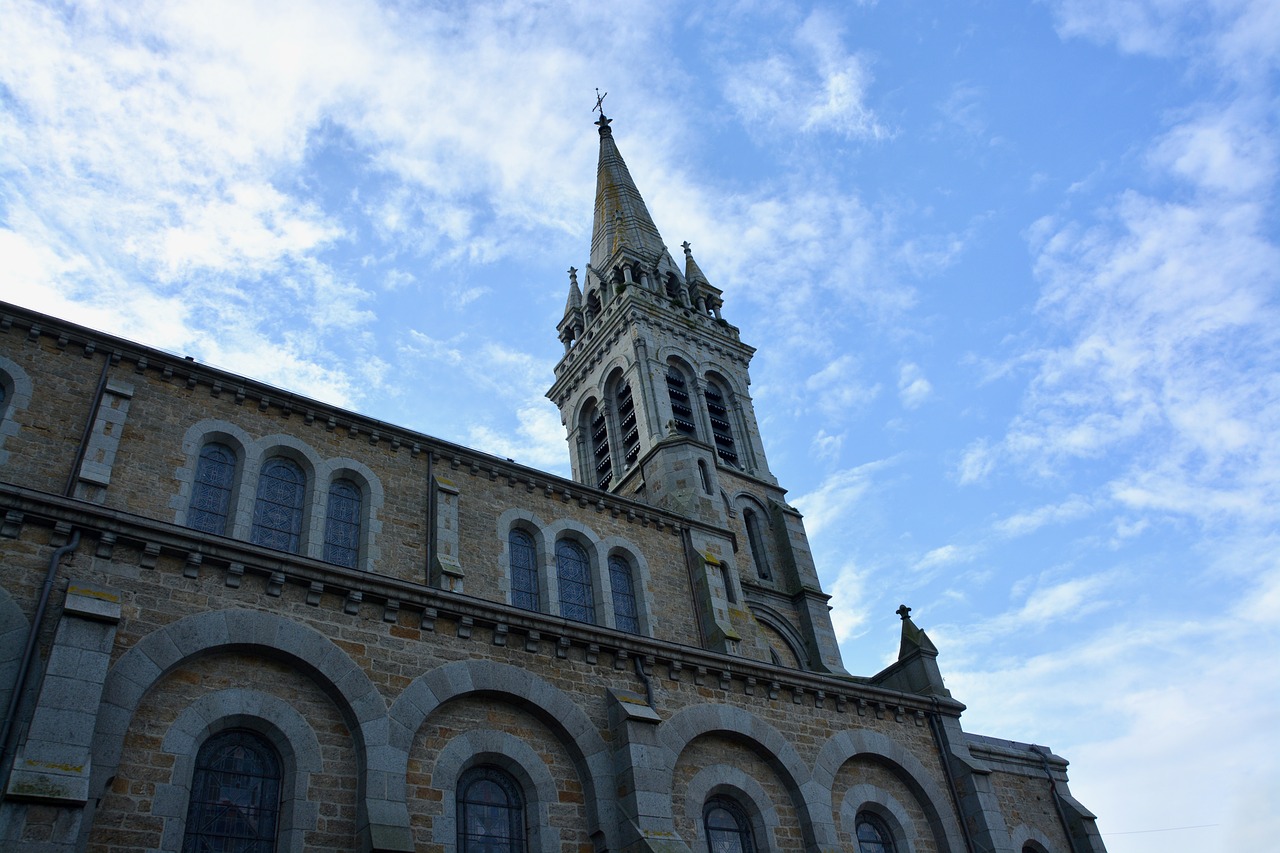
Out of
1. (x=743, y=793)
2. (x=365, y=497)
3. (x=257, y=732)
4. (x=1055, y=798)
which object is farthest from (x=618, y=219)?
(x=257, y=732)

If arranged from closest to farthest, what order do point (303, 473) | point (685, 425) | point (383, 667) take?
point (383, 667) → point (303, 473) → point (685, 425)

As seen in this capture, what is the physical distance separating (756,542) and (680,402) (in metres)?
6.70

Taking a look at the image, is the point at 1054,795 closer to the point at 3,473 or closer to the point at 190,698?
the point at 190,698

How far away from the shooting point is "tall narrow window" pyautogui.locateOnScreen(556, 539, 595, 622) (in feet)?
71.9

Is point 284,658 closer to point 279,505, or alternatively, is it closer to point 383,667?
point 383,667

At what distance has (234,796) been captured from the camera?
1077 cm

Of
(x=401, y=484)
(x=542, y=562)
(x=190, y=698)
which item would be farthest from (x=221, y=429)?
(x=190, y=698)

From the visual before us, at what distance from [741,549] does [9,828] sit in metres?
25.2

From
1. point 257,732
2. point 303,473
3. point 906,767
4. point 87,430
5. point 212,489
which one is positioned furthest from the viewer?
point 303,473

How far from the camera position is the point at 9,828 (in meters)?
8.66

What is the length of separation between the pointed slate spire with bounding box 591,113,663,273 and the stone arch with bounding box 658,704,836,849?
3026 centimetres

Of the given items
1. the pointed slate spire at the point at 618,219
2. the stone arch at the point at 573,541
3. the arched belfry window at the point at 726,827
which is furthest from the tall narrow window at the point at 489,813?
the pointed slate spire at the point at 618,219

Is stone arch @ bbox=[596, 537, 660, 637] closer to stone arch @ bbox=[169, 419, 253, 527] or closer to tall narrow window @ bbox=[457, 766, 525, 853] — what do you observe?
stone arch @ bbox=[169, 419, 253, 527]

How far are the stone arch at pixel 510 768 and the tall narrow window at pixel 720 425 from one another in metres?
23.9
